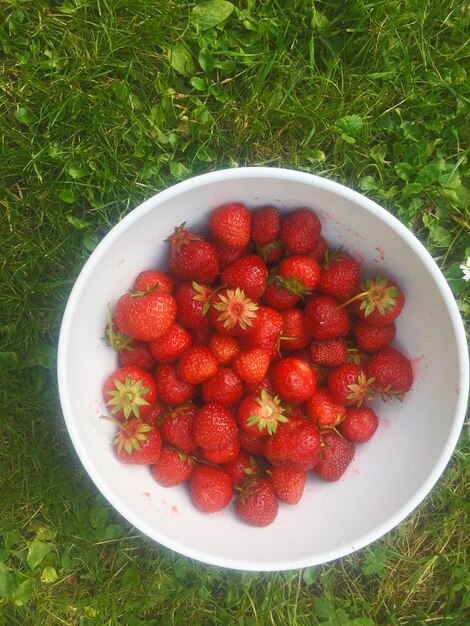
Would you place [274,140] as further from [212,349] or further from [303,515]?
[303,515]

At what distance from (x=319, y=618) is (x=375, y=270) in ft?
3.18

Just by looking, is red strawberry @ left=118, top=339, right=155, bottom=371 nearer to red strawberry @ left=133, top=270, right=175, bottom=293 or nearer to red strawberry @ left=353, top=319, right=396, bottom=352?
red strawberry @ left=133, top=270, right=175, bottom=293

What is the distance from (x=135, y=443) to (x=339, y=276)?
0.55 meters

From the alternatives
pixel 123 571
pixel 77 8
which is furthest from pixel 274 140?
pixel 123 571

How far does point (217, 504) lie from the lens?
1250 mm

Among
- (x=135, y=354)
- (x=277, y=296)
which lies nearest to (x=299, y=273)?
(x=277, y=296)

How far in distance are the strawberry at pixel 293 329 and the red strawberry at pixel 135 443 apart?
1.14ft

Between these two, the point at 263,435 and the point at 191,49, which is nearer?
the point at 263,435

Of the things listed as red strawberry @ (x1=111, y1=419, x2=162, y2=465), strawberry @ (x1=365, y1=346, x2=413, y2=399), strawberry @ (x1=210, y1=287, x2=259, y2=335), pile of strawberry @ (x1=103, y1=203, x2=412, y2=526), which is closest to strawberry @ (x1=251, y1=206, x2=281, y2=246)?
pile of strawberry @ (x1=103, y1=203, x2=412, y2=526)

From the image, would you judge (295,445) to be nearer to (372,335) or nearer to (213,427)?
(213,427)

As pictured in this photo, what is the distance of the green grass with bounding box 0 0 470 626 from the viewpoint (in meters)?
1.47

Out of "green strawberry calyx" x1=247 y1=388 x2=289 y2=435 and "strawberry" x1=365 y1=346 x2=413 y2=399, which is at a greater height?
"strawberry" x1=365 y1=346 x2=413 y2=399

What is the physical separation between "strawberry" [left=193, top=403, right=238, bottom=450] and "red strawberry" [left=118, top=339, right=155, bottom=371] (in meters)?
0.17

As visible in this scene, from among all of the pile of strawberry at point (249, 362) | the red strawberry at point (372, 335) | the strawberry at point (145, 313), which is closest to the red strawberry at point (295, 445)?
the pile of strawberry at point (249, 362)
